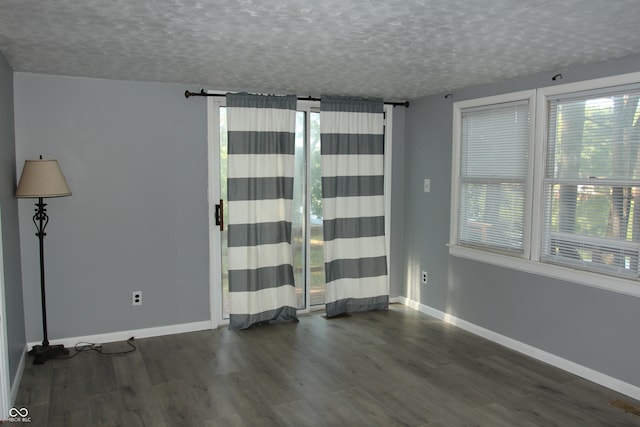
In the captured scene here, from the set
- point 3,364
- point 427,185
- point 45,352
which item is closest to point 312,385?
point 3,364

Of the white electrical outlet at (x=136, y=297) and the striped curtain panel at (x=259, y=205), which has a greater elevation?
the striped curtain panel at (x=259, y=205)

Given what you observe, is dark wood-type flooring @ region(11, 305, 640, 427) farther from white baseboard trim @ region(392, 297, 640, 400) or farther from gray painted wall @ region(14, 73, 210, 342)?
gray painted wall @ region(14, 73, 210, 342)

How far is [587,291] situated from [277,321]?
271 centimetres

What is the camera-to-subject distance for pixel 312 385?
341 cm

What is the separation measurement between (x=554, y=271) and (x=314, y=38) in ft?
8.24

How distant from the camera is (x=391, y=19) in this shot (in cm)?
245

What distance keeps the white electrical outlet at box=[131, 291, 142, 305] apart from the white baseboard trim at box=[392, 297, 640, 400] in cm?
284

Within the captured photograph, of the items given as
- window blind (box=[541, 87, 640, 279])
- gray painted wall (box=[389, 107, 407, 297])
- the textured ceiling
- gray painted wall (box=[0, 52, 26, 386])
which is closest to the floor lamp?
gray painted wall (box=[0, 52, 26, 386])

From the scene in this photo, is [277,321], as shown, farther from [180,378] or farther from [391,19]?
[391,19]

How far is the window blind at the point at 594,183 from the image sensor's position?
10.5 ft

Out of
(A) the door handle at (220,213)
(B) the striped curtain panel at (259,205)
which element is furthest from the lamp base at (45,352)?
(A) the door handle at (220,213)

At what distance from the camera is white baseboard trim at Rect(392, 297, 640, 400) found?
129 inches

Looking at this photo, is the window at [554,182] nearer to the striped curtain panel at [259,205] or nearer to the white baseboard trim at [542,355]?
the white baseboard trim at [542,355]

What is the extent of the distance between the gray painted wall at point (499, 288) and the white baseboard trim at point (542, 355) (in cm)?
4
